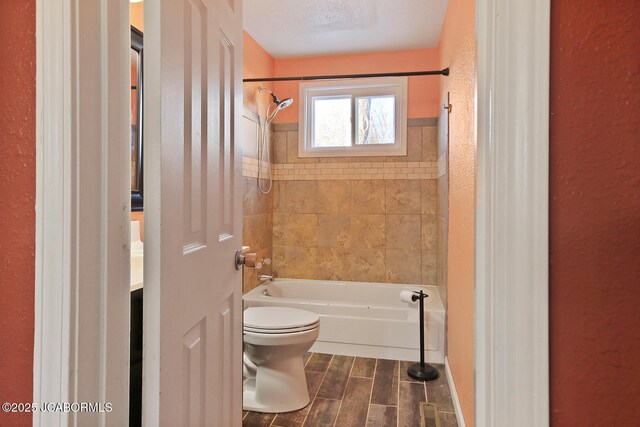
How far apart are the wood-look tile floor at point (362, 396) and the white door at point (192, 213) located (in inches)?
26.4

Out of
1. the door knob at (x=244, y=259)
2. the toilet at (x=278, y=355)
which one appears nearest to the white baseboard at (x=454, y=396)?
the toilet at (x=278, y=355)

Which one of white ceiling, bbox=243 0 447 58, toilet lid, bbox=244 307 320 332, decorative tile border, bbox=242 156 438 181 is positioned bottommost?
toilet lid, bbox=244 307 320 332

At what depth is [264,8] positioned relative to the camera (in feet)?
8.78

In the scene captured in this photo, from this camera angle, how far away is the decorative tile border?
11.0 feet

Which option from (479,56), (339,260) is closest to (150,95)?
(479,56)

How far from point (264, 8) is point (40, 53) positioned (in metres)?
2.29

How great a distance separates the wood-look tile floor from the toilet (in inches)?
2.6

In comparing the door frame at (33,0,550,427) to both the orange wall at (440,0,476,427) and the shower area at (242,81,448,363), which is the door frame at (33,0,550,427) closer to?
the orange wall at (440,0,476,427)

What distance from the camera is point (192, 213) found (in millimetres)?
1005

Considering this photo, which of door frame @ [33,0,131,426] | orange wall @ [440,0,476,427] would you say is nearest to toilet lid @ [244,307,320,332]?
orange wall @ [440,0,476,427]

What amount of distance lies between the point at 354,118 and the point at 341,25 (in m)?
0.86

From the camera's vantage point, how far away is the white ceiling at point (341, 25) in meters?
2.63

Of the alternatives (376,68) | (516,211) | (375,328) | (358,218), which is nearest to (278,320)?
(375,328)

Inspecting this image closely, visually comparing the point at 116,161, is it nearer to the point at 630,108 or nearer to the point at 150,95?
the point at 150,95
